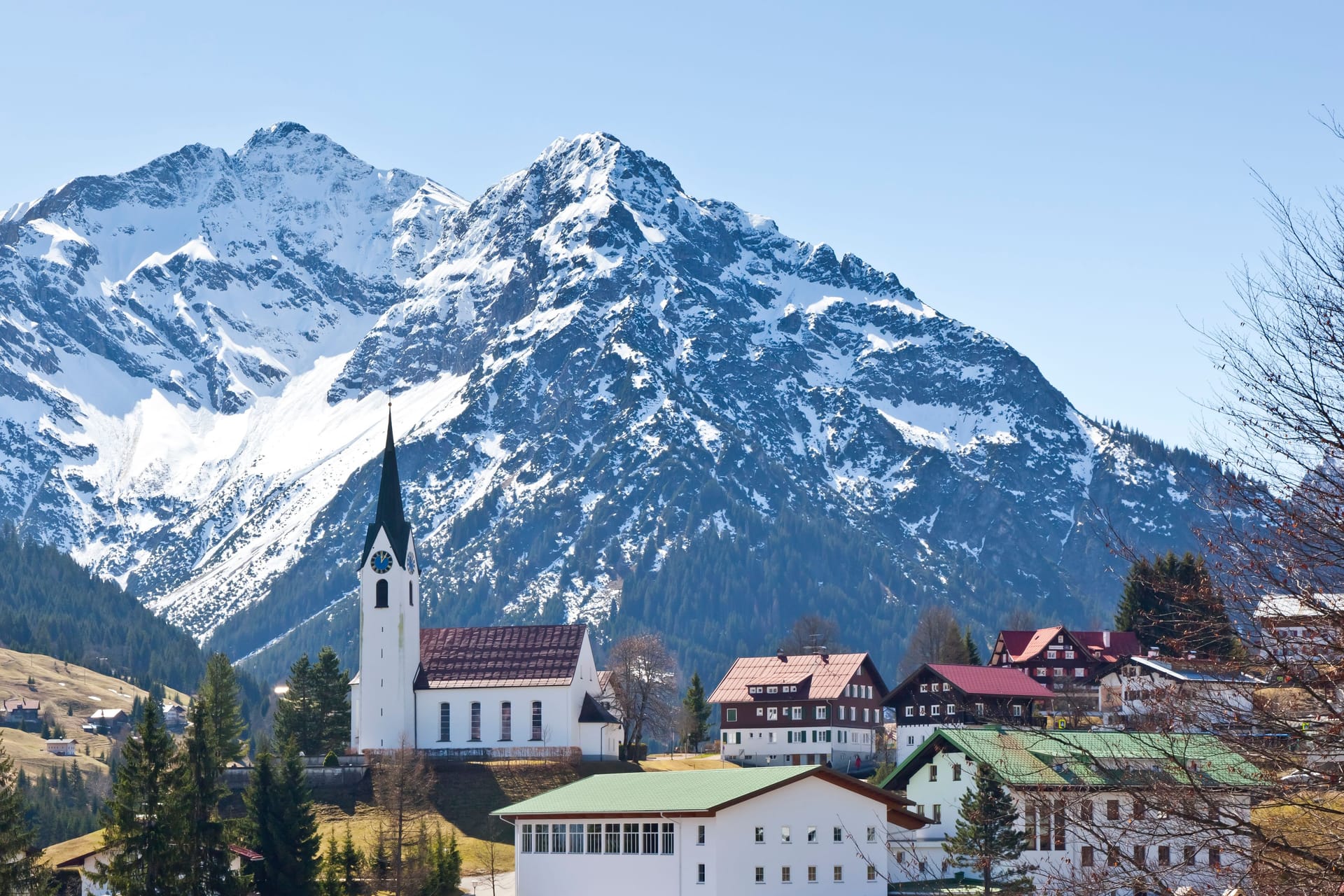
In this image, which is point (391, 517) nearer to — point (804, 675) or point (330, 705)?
point (330, 705)

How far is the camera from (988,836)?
76125 mm

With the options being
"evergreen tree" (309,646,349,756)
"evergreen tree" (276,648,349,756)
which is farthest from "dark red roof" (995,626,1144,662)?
"evergreen tree" (276,648,349,756)

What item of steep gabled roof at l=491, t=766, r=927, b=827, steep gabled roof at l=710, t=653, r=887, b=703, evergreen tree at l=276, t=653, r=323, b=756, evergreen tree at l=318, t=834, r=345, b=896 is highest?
steep gabled roof at l=710, t=653, r=887, b=703

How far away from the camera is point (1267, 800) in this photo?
19.5m

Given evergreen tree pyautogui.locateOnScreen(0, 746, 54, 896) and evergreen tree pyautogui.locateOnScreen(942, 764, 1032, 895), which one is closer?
evergreen tree pyautogui.locateOnScreen(0, 746, 54, 896)

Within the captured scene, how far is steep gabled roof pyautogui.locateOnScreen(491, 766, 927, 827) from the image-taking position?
276ft

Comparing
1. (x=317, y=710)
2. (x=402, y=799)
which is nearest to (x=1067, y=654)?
(x=317, y=710)

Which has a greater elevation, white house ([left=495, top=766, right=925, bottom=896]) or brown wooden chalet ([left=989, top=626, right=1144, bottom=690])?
brown wooden chalet ([left=989, top=626, right=1144, bottom=690])

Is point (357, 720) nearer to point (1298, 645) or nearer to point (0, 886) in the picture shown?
point (0, 886)

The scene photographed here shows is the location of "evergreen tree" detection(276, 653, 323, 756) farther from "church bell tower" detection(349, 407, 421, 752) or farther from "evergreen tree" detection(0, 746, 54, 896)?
"evergreen tree" detection(0, 746, 54, 896)

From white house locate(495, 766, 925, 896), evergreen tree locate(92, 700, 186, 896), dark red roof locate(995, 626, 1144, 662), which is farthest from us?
dark red roof locate(995, 626, 1144, 662)

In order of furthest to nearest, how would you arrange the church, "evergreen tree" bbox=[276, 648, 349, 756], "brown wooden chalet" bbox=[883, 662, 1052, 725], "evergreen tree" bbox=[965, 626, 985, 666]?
"evergreen tree" bbox=[965, 626, 985, 666]
"brown wooden chalet" bbox=[883, 662, 1052, 725]
"evergreen tree" bbox=[276, 648, 349, 756]
the church

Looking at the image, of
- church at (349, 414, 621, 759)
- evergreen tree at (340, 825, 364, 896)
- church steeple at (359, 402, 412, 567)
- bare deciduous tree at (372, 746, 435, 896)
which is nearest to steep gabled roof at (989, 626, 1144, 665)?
church at (349, 414, 621, 759)

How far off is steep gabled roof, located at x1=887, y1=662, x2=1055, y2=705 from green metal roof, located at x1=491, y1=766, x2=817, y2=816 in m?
41.5
